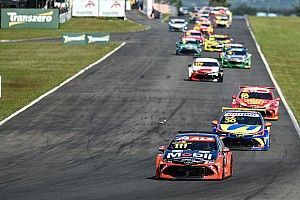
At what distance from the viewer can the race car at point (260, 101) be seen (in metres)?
44.2

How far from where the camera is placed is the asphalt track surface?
25.0 metres

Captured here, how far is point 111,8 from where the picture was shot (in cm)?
12119

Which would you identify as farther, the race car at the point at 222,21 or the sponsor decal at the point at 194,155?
the race car at the point at 222,21

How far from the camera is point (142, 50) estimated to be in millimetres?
84188

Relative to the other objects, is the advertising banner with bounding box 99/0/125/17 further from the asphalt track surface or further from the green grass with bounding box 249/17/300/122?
the asphalt track surface

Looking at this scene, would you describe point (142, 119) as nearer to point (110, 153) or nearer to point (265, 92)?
point (265, 92)

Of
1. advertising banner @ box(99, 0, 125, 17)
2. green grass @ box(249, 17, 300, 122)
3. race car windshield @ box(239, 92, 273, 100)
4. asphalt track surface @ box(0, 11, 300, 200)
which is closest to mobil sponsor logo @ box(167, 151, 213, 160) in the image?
asphalt track surface @ box(0, 11, 300, 200)

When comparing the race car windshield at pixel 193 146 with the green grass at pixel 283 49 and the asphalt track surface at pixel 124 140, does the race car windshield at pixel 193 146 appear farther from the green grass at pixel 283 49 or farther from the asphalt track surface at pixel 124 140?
the green grass at pixel 283 49

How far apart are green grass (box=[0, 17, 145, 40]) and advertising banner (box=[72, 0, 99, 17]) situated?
2101 mm

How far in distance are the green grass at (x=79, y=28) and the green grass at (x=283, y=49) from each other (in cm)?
1484

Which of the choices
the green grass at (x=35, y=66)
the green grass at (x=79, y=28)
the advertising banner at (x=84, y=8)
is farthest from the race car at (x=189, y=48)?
the advertising banner at (x=84, y=8)

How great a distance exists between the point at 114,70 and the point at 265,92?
71.8 ft

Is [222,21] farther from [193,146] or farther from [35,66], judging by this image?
[193,146]

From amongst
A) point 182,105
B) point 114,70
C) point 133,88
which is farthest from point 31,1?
point 182,105
